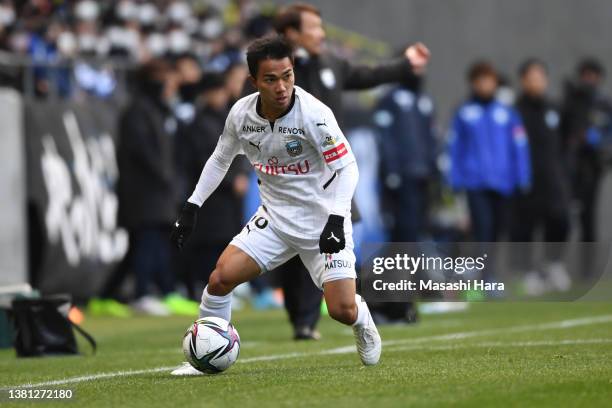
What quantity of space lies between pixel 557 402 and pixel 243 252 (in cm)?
230

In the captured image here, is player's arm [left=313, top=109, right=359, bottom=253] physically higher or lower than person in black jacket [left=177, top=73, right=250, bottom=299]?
higher

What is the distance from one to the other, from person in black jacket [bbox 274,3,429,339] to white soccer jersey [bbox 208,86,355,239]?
246 centimetres

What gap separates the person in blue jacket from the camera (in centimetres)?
1577

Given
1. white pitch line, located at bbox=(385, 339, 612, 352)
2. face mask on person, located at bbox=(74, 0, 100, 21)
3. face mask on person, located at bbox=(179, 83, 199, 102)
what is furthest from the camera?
face mask on person, located at bbox=(74, 0, 100, 21)

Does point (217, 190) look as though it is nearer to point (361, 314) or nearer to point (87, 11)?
point (361, 314)

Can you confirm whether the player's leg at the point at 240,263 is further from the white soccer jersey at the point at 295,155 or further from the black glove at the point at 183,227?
the black glove at the point at 183,227

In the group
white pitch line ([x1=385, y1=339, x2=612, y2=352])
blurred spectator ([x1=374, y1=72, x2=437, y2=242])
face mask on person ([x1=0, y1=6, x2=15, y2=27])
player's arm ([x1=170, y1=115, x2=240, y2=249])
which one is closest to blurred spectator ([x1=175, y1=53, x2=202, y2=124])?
blurred spectator ([x1=374, y1=72, x2=437, y2=242])

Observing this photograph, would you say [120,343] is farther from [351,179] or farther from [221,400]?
[221,400]

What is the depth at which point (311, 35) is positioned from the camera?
33.9ft

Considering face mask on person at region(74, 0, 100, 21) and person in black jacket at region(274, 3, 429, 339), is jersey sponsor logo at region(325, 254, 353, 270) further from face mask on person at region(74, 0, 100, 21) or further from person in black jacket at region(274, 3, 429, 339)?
face mask on person at region(74, 0, 100, 21)

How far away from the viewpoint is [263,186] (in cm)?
805

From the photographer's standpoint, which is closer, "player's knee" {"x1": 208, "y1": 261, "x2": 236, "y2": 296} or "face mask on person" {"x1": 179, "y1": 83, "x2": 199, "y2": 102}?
"player's knee" {"x1": 208, "y1": 261, "x2": 236, "y2": 296}

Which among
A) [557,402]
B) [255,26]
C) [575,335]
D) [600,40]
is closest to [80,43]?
[255,26]

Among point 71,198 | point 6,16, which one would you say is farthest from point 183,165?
point 6,16
